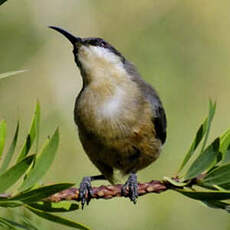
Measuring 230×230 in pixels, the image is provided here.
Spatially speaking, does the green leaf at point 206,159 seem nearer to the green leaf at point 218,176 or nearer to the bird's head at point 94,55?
the green leaf at point 218,176

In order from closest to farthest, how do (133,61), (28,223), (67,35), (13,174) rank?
(13,174), (28,223), (67,35), (133,61)

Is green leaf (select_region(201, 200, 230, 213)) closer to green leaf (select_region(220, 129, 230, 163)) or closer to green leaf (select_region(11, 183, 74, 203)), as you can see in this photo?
green leaf (select_region(220, 129, 230, 163))

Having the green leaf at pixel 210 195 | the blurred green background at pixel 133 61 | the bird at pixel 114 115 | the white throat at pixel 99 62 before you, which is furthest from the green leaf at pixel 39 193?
the blurred green background at pixel 133 61

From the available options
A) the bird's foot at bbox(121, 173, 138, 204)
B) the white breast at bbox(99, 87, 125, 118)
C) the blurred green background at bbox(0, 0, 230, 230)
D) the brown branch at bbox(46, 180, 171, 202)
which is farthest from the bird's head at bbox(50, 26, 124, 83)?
the brown branch at bbox(46, 180, 171, 202)

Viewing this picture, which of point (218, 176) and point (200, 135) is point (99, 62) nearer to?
point (200, 135)

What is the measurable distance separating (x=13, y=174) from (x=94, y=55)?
210 cm

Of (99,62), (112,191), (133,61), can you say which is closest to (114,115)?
(99,62)

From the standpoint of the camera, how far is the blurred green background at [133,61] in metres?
3.29

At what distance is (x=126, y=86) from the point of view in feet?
10.1

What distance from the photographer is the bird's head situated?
2838 mm

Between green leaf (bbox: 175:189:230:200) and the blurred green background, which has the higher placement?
the blurred green background

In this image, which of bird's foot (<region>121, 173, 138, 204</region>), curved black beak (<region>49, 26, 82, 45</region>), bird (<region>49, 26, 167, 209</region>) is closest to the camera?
bird's foot (<region>121, 173, 138, 204</region>)

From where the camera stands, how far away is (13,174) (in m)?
0.90

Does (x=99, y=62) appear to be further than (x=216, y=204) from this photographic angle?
Yes
